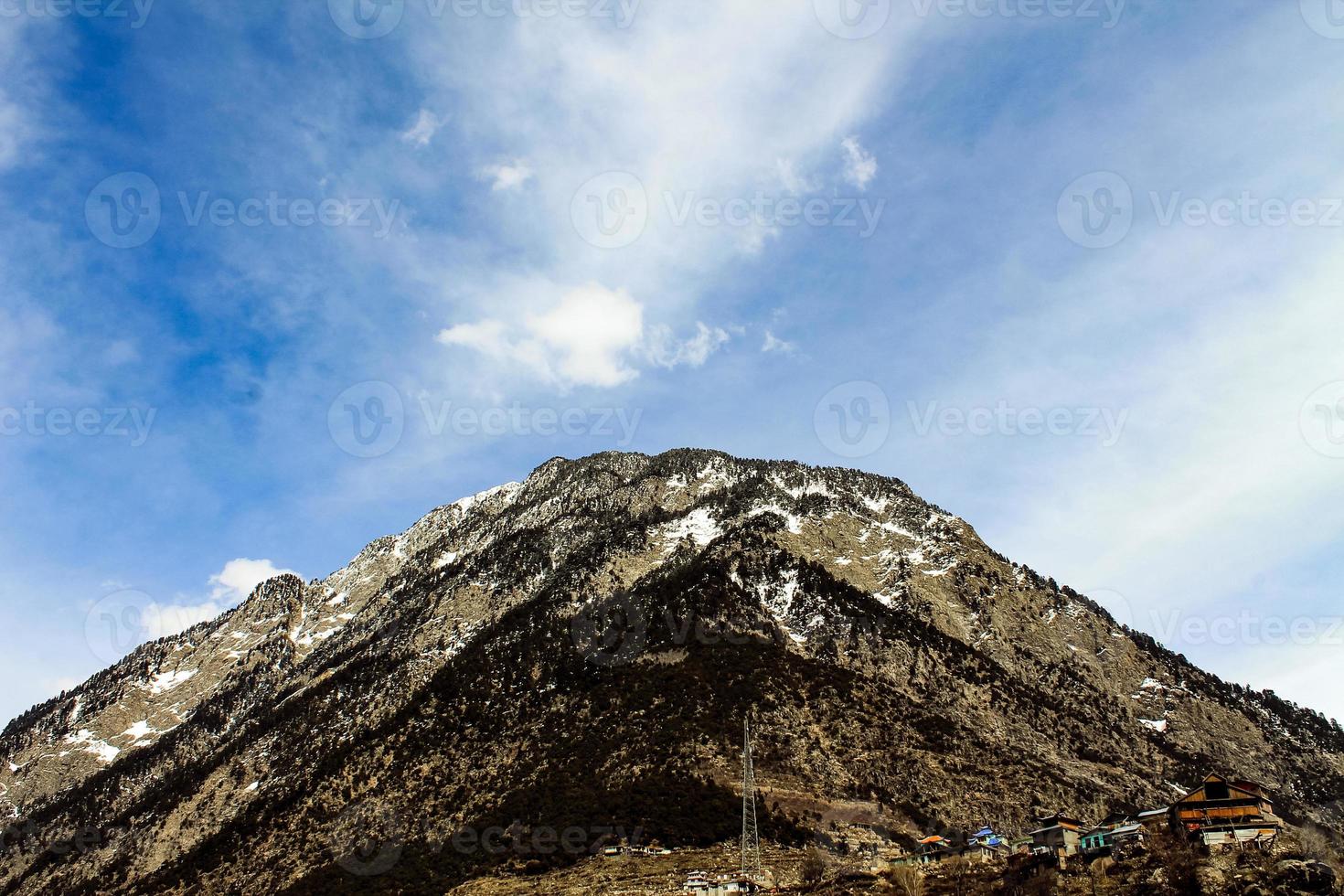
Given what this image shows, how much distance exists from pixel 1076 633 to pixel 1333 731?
4142 centimetres

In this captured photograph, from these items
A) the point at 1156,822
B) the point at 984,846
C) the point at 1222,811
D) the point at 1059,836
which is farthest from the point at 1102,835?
the point at 1222,811

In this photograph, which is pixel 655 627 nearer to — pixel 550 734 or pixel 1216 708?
pixel 550 734

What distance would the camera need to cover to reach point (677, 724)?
106188 millimetres

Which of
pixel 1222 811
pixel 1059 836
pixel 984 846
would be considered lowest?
pixel 984 846

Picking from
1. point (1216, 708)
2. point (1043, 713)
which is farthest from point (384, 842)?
point (1216, 708)

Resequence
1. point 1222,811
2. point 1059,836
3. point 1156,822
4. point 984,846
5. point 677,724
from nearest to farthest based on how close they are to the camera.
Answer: point 1222,811
point 1156,822
point 1059,836
point 984,846
point 677,724

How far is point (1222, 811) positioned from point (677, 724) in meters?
60.8

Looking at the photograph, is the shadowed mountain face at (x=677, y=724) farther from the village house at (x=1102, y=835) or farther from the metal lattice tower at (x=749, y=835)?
the village house at (x=1102, y=835)

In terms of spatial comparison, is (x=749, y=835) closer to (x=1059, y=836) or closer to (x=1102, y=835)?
(x=1059, y=836)

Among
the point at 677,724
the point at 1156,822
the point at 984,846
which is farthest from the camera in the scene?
the point at 677,724

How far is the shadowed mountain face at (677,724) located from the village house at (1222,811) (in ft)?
113

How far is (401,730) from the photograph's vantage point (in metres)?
127

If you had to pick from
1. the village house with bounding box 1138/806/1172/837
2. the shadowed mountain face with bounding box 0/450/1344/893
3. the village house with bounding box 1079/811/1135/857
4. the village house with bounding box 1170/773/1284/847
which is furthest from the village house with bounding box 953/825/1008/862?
the village house with bounding box 1170/773/1284/847

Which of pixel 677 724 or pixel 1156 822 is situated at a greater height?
pixel 677 724
